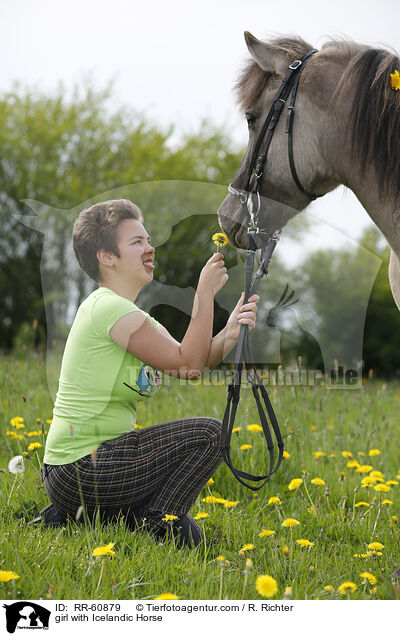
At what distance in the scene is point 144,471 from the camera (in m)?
Result: 2.40

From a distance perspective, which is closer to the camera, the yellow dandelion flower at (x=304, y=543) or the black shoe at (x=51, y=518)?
the yellow dandelion flower at (x=304, y=543)

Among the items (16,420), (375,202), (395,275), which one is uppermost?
(375,202)

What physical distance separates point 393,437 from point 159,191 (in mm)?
2462

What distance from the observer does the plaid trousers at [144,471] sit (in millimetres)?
2348

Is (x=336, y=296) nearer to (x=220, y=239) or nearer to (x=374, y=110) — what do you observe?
(x=220, y=239)

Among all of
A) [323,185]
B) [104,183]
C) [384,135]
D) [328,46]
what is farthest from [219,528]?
[104,183]

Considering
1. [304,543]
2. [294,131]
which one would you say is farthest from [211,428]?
[294,131]

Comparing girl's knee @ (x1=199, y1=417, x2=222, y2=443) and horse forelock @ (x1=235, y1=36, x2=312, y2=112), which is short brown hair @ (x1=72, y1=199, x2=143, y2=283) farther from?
girl's knee @ (x1=199, y1=417, x2=222, y2=443)

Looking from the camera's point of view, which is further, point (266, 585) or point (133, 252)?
point (133, 252)

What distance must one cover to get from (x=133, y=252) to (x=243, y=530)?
1.31m

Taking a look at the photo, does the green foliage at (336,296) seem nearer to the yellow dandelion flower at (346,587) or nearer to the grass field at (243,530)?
the grass field at (243,530)
